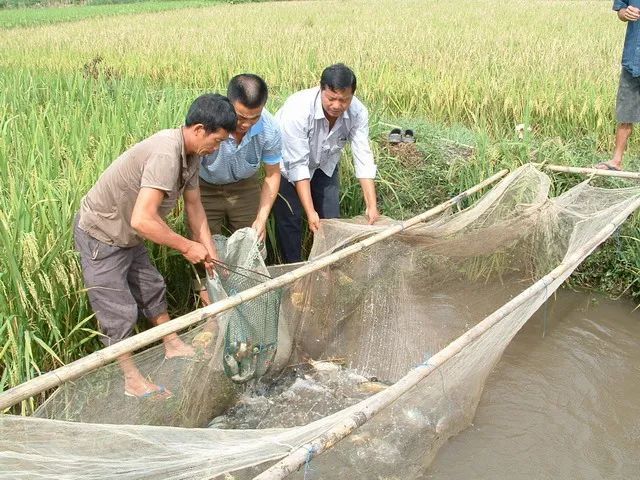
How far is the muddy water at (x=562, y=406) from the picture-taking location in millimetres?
2227

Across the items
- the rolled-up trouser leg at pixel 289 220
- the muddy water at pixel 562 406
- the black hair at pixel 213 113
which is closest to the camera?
the black hair at pixel 213 113

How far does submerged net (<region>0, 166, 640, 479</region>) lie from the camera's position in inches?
56.4

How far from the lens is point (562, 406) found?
2562 mm

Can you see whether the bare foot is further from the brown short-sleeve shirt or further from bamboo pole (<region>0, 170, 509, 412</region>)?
the brown short-sleeve shirt

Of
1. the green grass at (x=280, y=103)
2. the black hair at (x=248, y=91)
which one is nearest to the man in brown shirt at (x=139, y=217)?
the green grass at (x=280, y=103)

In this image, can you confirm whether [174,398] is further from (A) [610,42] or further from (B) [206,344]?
(A) [610,42]

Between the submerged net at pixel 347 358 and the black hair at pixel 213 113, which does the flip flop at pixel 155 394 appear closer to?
the submerged net at pixel 347 358

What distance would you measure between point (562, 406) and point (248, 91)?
179 centimetres

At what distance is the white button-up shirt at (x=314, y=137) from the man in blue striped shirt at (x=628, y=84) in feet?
5.02

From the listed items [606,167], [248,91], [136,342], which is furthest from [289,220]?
[606,167]

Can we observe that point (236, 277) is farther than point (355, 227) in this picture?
No

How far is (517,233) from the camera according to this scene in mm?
3062

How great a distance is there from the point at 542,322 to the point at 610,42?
16.8ft

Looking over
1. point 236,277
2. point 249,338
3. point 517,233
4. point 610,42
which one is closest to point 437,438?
point 249,338
